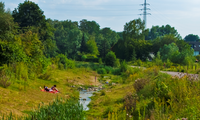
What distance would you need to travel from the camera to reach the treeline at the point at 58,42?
17.5m

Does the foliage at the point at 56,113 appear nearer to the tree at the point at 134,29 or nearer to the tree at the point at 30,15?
the tree at the point at 30,15

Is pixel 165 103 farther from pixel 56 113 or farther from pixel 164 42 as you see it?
pixel 164 42

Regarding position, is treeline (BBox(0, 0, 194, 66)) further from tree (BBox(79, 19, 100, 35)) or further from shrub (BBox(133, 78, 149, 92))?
tree (BBox(79, 19, 100, 35))

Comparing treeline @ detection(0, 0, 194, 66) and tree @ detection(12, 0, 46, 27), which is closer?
treeline @ detection(0, 0, 194, 66)

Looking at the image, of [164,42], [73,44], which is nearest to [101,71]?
[164,42]

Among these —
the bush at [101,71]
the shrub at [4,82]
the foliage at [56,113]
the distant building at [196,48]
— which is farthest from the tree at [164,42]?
the foliage at [56,113]

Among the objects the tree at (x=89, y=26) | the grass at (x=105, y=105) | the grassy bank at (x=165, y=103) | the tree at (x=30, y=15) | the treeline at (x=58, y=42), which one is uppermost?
the tree at (x=89, y=26)

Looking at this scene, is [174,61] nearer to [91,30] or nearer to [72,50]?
[72,50]

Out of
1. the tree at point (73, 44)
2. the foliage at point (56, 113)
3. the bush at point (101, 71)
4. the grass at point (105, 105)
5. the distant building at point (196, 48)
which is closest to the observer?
the foliage at point (56, 113)

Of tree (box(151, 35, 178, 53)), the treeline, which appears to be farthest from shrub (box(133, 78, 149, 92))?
tree (box(151, 35, 178, 53))

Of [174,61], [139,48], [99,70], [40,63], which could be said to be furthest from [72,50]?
[40,63]

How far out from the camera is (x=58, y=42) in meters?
67.1

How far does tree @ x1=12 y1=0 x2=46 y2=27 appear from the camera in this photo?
32.6m

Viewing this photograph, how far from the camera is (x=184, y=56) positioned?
93.7ft
